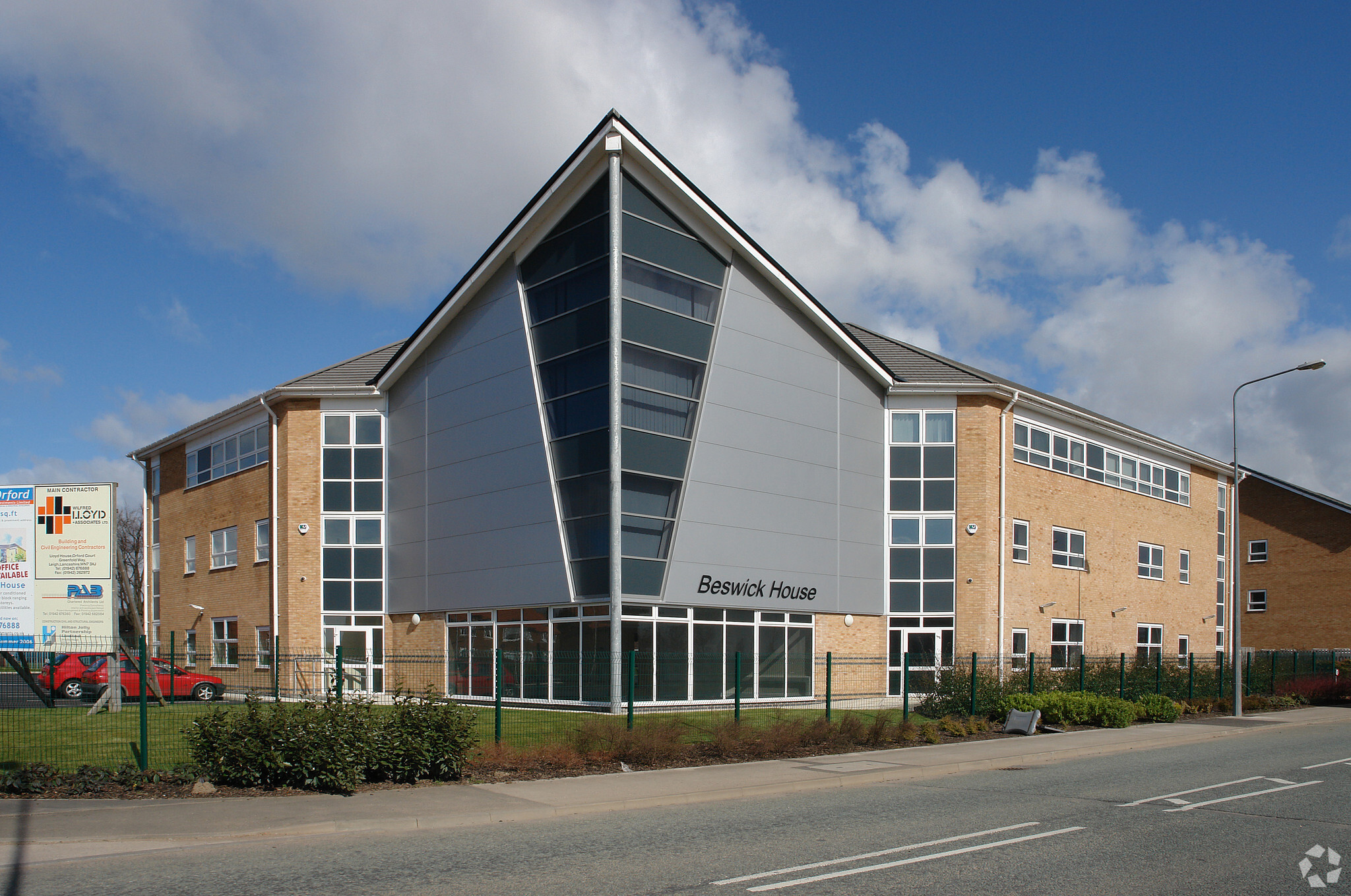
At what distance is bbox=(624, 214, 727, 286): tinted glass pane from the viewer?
85.7ft

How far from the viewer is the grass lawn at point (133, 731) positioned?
1430 cm

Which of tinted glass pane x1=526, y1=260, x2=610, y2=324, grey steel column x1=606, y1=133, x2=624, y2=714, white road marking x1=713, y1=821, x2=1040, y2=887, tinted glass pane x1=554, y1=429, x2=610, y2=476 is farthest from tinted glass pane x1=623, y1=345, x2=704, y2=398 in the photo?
white road marking x1=713, y1=821, x2=1040, y2=887

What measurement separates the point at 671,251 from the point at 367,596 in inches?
542

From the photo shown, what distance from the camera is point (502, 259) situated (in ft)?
93.6

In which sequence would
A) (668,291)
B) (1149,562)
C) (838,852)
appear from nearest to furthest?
(838,852) → (668,291) → (1149,562)

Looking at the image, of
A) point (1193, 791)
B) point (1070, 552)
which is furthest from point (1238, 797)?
point (1070, 552)

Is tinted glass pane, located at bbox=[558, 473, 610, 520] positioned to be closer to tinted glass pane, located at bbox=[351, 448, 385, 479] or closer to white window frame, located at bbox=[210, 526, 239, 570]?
tinted glass pane, located at bbox=[351, 448, 385, 479]

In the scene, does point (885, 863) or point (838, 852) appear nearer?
point (885, 863)

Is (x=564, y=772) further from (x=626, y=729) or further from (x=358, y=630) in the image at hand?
(x=358, y=630)

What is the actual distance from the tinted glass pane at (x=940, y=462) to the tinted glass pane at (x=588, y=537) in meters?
11.5

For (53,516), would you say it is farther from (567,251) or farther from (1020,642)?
(1020,642)

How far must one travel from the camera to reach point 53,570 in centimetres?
1564

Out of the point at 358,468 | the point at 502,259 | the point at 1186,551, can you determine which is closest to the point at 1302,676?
the point at 1186,551

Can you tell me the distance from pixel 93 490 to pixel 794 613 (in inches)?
714
